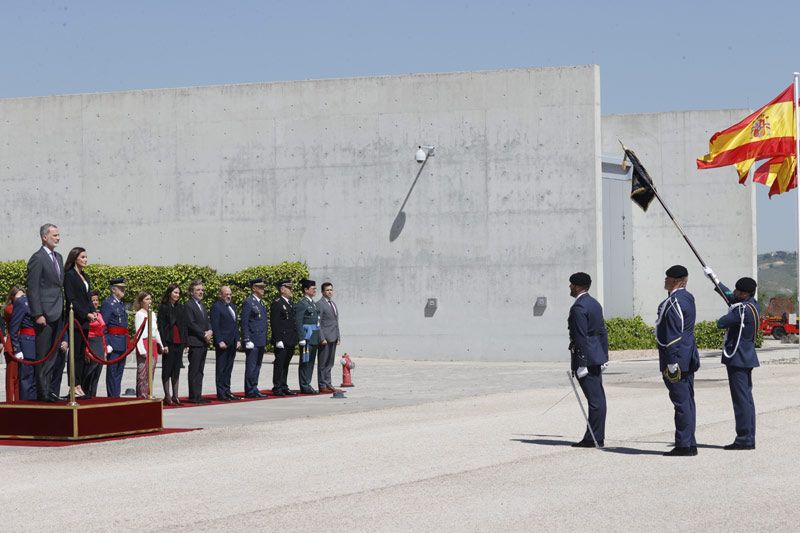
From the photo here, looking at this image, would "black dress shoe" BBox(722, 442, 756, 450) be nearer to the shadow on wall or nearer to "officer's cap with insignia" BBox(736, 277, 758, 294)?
"officer's cap with insignia" BBox(736, 277, 758, 294)

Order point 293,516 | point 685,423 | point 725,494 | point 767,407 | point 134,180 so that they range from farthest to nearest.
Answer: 1. point 134,180
2. point 767,407
3. point 685,423
4. point 725,494
5. point 293,516

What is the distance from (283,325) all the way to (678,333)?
967cm

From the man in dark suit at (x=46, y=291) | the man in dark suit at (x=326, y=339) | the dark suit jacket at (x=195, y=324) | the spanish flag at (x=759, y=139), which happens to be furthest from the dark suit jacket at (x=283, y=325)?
the spanish flag at (x=759, y=139)

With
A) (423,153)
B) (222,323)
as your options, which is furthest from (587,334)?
(423,153)

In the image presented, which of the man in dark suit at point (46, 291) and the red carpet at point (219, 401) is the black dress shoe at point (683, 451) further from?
the red carpet at point (219, 401)

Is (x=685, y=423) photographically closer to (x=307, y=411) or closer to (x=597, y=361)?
(x=597, y=361)

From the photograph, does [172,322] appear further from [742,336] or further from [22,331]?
[742,336]

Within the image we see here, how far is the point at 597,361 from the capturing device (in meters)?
13.2

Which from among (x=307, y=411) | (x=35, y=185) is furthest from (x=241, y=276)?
(x=307, y=411)

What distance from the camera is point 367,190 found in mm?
32062

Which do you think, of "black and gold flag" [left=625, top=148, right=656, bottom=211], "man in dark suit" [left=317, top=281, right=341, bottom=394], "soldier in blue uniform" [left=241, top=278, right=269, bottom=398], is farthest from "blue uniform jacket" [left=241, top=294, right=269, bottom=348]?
"black and gold flag" [left=625, top=148, right=656, bottom=211]

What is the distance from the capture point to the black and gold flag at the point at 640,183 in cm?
1914

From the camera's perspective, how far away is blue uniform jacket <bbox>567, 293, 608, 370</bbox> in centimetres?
1324

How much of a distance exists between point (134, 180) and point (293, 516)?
25.8 metres
